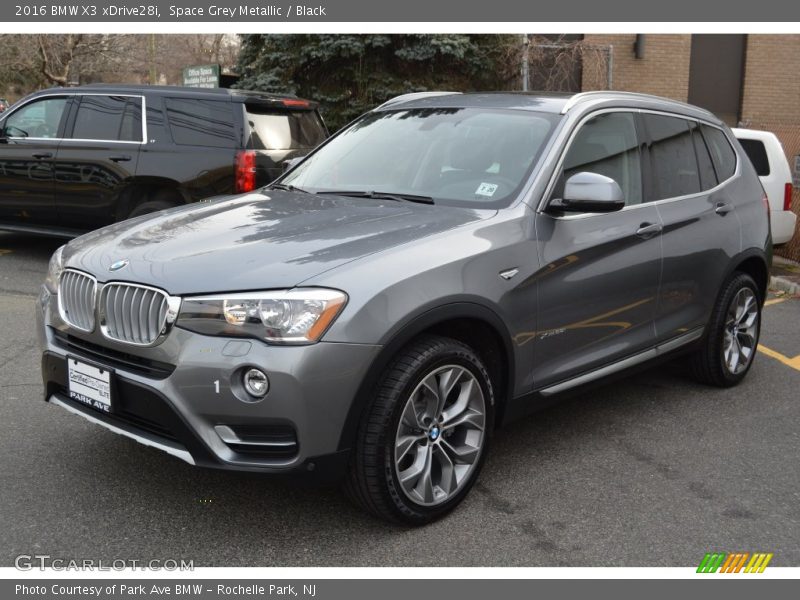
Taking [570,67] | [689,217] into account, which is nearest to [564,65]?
[570,67]

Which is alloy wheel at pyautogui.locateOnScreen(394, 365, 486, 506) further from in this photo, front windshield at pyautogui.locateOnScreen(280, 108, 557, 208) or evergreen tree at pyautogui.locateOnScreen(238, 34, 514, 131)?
evergreen tree at pyautogui.locateOnScreen(238, 34, 514, 131)

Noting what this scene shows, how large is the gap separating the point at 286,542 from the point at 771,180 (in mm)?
8376

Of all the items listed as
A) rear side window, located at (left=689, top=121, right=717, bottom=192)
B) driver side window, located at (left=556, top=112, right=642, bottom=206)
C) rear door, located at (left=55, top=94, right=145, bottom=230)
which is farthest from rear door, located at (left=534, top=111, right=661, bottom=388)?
rear door, located at (left=55, top=94, right=145, bottom=230)

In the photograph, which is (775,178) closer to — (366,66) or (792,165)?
(792,165)

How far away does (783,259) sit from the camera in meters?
11.2

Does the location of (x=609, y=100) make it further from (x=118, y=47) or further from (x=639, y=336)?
(x=118, y=47)

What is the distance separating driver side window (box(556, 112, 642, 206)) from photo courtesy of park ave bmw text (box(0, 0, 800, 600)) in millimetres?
23


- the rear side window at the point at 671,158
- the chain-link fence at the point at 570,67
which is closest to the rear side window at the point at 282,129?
the rear side window at the point at 671,158

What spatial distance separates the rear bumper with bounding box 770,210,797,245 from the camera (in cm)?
988

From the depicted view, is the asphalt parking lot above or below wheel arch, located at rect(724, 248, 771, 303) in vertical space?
below

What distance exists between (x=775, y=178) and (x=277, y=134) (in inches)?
223

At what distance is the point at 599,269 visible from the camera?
4.27 m

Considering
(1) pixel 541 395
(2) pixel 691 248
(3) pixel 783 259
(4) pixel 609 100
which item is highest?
(4) pixel 609 100

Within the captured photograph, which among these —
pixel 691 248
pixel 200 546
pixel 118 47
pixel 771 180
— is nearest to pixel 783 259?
pixel 771 180
